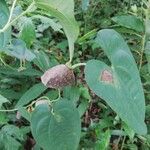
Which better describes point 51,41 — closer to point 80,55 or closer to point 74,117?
point 80,55

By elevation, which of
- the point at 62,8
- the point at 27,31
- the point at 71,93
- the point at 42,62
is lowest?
the point at 71,93

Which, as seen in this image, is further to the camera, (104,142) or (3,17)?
(104,142)

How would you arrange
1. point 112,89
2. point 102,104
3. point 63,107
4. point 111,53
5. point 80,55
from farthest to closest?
point 80,55, point 102,104, point 63,107, point 111,53, point 112,89

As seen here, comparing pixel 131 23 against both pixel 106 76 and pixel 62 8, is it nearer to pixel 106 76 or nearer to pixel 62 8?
pixel 106 76

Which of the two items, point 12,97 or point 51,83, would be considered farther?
point 12,97

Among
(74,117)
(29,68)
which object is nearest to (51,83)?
(74,117)

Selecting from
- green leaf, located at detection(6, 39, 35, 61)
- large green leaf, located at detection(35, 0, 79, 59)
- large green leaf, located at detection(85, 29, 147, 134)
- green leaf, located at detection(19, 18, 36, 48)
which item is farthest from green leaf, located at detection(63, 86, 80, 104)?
large green leaf, located at detection(35, 0, 79, 59)

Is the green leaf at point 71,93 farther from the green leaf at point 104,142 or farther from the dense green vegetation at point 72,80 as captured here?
the green leaf at point 104,142

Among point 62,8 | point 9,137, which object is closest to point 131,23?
point 9,137
